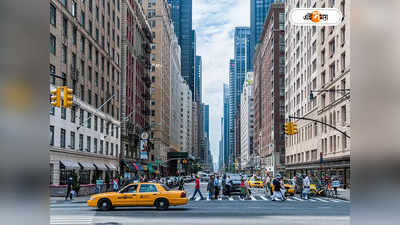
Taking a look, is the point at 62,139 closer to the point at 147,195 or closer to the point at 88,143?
the point at 88,143

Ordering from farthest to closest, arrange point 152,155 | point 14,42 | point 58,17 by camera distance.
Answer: point 152,155 → point 58,17 → point 14,42

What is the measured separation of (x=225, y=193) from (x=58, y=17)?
18538mm

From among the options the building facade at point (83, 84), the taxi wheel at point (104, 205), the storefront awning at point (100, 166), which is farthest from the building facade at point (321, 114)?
the storefront awning at point (100, 166)

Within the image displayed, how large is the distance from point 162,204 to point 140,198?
1.06 m

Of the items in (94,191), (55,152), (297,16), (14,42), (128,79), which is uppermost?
(128,79)

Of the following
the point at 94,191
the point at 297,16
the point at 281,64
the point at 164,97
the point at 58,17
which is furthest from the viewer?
the point at 164,97

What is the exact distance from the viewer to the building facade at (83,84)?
110ft

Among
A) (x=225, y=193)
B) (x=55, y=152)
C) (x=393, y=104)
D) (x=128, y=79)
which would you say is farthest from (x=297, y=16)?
(x=128, y=79)

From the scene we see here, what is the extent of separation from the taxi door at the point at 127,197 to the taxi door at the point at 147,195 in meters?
0.24

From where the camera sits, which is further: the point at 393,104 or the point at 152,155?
the point at 152,155

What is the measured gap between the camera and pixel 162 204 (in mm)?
20984

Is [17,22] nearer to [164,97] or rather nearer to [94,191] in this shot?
[94,191]

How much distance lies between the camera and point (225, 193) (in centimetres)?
3481

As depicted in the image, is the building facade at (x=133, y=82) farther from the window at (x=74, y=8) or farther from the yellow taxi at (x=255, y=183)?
the window at (x=74, y=8)
